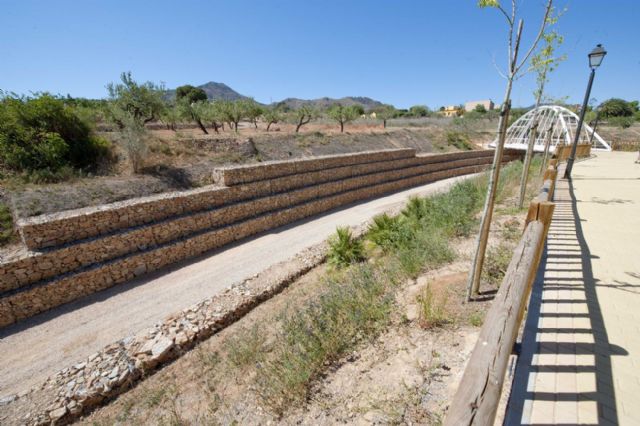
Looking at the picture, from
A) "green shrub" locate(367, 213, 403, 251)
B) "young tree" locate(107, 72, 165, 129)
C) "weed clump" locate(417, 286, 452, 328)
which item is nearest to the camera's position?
"weed clump" locate(417, 286, 452, 328)

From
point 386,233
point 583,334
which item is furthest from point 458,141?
point 583,334

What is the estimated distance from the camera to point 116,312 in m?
7.48

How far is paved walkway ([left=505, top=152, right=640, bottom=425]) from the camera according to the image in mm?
2311

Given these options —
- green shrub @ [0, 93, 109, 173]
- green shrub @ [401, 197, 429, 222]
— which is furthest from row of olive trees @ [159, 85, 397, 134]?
green shrub @ [401, 197, 429, 222]

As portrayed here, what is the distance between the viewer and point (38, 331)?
6875 mm

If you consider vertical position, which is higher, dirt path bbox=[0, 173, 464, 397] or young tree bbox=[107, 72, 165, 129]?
young tree bbox=[107, 72, 165, 129]

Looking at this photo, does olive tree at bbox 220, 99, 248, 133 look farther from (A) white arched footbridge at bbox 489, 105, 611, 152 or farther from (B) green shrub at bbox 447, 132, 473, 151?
(A) white arched footbridge at bbox 489, 105, 611, 152

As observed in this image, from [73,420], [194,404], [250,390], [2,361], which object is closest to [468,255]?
[250,390]

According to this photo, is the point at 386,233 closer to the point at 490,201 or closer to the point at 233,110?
the point at 490,201

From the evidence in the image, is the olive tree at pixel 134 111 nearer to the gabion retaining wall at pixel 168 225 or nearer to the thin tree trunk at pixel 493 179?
the gabion retaining wall at pixel 168 225

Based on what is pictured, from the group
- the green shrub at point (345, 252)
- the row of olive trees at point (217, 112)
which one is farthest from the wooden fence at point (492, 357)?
the row of olive trees at point (217, 112)

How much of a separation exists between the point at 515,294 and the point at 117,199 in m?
13.6

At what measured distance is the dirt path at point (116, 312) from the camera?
5930 millimetres

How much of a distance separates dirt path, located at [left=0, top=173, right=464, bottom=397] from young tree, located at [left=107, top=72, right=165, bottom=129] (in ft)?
38.8
